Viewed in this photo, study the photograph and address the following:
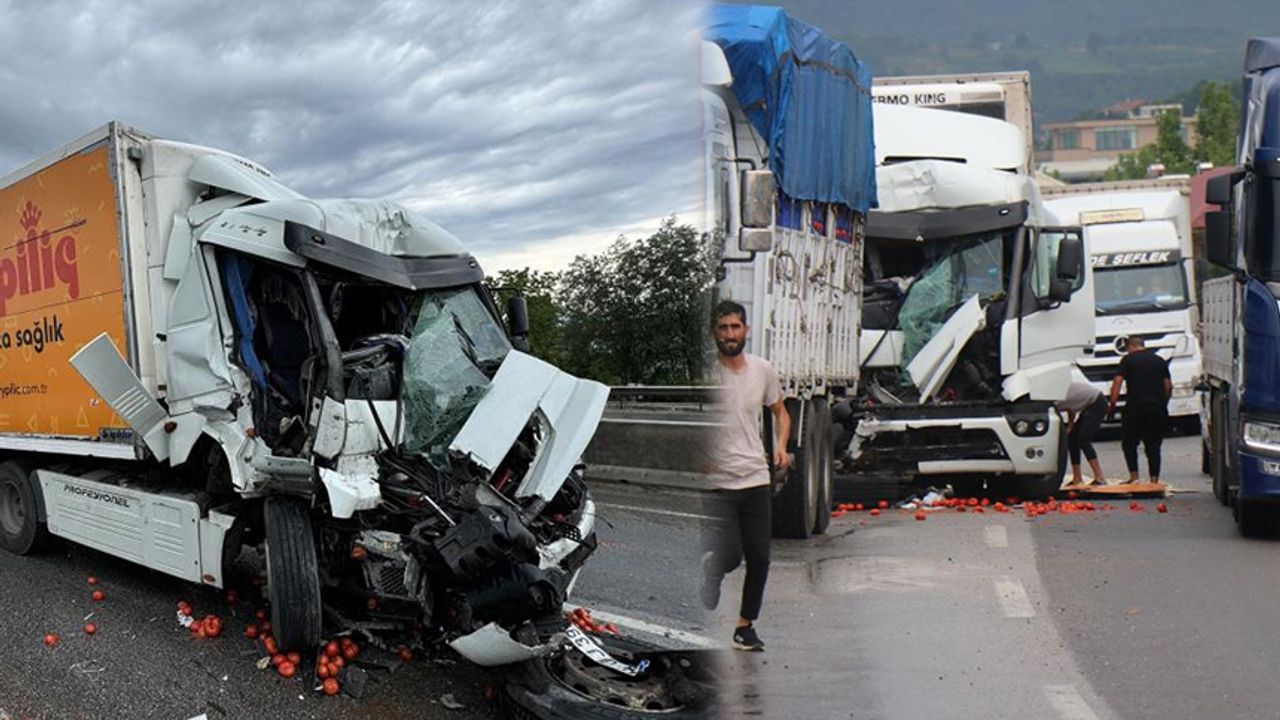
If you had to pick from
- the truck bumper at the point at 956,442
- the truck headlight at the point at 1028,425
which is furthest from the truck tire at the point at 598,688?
the truck headlight at the point at 1028,425

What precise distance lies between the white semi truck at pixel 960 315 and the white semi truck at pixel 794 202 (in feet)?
9.34

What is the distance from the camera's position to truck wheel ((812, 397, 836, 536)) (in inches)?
286

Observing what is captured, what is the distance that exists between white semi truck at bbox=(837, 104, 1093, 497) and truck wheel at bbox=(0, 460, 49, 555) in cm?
660

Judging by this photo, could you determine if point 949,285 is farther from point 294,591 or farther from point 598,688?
point 598,688

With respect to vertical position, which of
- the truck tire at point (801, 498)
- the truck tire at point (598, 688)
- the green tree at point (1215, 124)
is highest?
the green tree at point (1215, 124)

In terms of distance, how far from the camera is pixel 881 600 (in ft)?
21.0

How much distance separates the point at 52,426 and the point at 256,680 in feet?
13.2

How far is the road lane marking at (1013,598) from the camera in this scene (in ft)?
22.5

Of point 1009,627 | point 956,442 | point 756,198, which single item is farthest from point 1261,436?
point 756,198

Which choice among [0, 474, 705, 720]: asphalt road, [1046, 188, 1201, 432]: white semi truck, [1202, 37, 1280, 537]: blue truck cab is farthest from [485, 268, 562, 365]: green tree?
[1046, 188, 1201, 432]: white semi truck

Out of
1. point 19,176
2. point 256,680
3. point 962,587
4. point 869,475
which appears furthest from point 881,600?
point 19,176

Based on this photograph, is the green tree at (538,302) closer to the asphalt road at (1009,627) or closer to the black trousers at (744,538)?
the asphalt road at (1009,627)

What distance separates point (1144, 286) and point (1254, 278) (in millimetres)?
13365

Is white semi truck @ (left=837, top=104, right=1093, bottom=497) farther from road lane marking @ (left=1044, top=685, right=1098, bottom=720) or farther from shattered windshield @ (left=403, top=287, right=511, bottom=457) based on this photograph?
road lane marking @ (left=1044, top=685, right=1098, bottom=720)
